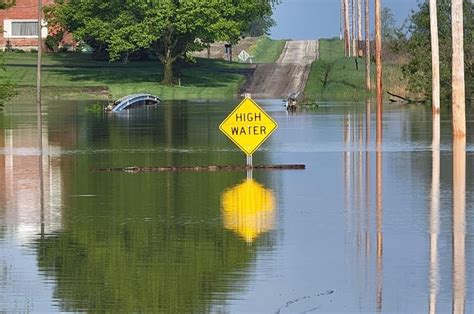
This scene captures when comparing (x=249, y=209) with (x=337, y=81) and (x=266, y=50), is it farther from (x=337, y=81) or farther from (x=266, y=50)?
(x=266, y=50)

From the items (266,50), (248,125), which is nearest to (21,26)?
(266,50)

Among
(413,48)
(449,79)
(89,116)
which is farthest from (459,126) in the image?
(413,48)

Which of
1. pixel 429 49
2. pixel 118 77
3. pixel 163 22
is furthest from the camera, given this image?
pixel 118 77

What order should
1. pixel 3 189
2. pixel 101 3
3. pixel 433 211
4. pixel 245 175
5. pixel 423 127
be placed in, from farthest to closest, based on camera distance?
pixel 101 3 → pixel 423 127 → pixel 245 175 → pixel 3 189 → pixel 433 211

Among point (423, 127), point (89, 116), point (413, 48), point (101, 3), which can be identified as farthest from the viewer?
point (101, 3)

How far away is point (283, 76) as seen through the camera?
96500 mm

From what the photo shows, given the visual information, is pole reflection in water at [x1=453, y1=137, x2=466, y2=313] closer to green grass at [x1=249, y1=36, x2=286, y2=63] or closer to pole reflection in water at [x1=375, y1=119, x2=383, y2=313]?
pole reflection in water at [x1=375, y1=119, x2=383, y2=313]

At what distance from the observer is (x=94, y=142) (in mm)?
38781

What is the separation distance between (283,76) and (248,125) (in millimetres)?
68495

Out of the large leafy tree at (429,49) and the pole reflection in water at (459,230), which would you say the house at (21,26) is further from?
the pole reflection in water at (459,230)

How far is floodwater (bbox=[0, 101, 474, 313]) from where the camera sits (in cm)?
1329

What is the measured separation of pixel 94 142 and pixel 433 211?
19682 millimetres

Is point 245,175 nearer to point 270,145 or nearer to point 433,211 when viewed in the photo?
point 433,211

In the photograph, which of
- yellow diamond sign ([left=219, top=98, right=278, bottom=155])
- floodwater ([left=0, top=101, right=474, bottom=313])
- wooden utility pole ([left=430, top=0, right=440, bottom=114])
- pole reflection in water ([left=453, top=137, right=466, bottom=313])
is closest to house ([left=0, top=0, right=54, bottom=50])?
wooden utility pole ([left=430, top=0, right=440, bottom=114])
